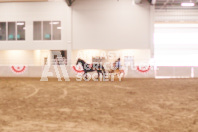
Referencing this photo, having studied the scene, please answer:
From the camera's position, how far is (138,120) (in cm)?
535

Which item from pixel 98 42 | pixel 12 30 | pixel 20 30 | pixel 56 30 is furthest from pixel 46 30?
pixel 98 42

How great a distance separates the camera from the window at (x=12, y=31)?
19547mm

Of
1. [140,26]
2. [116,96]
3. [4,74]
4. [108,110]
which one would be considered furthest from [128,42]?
[108,110]

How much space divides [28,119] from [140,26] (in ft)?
48.0

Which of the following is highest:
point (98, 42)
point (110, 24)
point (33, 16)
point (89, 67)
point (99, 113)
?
point (33, 16)

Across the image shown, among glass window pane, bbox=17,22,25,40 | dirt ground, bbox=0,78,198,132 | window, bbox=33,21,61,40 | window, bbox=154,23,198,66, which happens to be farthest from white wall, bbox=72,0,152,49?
dirt ground, bbox=0,78,198,132

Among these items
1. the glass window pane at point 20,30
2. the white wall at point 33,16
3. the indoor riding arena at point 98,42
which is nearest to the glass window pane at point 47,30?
the indoor riding arena at point 98,42

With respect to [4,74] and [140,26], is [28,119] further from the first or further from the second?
[140,26]

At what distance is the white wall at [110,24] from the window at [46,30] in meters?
1.56

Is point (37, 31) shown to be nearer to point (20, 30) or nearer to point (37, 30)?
point (37, 30)

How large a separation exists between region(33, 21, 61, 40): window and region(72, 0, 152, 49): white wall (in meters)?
1.56

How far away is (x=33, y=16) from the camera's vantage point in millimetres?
19188

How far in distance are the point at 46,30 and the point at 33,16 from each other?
143 centimetres

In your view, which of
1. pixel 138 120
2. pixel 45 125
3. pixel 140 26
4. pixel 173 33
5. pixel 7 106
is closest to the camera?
pixel 45 125
